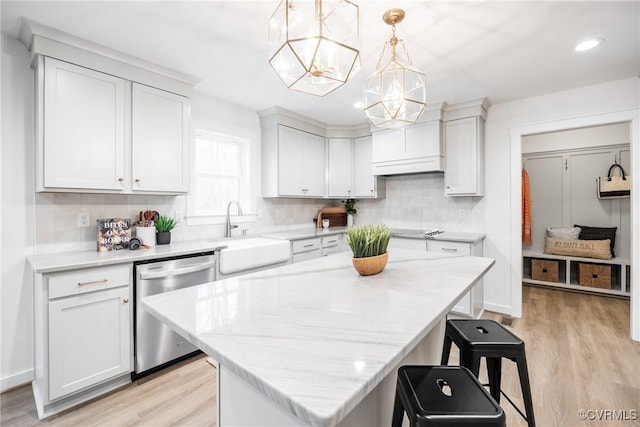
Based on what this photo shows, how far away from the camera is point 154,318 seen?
234 cm

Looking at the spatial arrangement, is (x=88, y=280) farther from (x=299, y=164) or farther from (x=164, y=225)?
(x=299, y=164)

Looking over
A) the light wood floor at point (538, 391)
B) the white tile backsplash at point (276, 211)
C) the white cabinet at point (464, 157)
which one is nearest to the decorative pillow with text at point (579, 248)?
the light wood floor at point (538, 391)

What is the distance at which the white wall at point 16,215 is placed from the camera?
6.91ft

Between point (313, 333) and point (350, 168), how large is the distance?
12.5 feet

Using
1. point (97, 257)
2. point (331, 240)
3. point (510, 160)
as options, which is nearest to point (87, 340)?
point (97, 257)

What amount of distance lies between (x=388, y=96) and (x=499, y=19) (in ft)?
3.17

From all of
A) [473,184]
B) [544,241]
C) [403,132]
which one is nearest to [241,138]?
[403,132]

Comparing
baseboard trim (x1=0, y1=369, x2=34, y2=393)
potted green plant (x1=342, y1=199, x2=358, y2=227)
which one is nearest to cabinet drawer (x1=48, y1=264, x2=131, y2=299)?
baseboard trim (x1=0, y1=369, x2=34, y2=393)

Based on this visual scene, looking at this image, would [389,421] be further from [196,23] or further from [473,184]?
[473,184]

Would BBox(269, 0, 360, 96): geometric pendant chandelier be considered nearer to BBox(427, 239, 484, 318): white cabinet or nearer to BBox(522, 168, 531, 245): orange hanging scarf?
BBox(427, 239, 484, 318): white cabinet

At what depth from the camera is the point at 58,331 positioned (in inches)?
72.7

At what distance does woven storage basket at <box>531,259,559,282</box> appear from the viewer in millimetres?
4539

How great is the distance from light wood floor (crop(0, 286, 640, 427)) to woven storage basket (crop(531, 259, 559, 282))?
1547 millimetres

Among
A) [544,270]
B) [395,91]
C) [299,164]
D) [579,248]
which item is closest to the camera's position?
[395,91]
